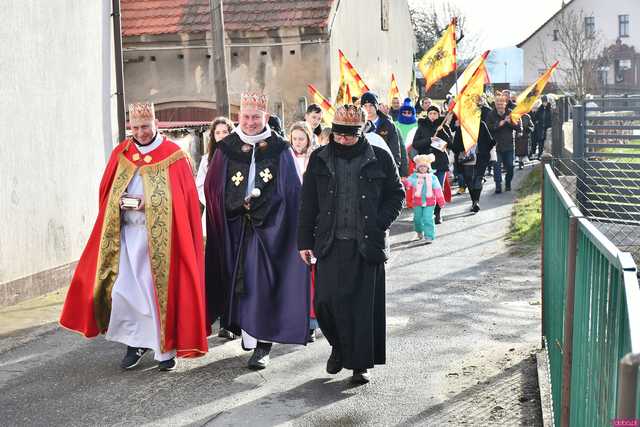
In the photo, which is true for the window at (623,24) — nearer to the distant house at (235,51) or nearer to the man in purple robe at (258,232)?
the distant house at (235,51)

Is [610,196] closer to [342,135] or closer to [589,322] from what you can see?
[342,135]

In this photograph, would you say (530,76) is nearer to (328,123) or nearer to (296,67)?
(296,67)

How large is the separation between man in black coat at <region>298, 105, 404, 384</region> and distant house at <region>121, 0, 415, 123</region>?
15.0m

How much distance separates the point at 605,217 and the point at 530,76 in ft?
271

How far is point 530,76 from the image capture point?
93.7 m

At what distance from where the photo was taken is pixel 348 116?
719cm

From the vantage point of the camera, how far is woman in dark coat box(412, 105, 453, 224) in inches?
663

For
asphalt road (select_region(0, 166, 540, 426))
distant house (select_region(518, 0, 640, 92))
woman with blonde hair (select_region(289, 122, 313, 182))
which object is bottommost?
Answer: asphalt road (select_region(0, 166, 540, 426))

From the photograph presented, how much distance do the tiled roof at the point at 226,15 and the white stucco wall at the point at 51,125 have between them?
990 centimetres

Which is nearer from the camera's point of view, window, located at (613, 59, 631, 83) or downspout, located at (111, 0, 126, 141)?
downspout, located at (111, 0, 126, 141)

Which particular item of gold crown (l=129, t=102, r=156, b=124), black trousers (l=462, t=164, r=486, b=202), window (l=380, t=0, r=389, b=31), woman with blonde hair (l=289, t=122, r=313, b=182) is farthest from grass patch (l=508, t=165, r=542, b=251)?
window (l=380, t=0, r=389, b=31)

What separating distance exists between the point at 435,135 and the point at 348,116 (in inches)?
396

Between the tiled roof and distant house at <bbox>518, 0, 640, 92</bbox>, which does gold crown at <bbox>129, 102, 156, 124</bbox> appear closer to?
the tiled roof

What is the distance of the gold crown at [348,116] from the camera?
718 cm
